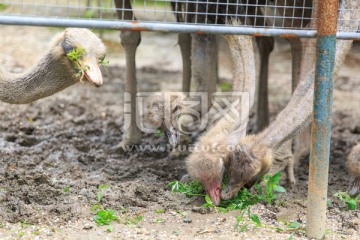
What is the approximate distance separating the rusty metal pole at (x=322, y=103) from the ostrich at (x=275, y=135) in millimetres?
465

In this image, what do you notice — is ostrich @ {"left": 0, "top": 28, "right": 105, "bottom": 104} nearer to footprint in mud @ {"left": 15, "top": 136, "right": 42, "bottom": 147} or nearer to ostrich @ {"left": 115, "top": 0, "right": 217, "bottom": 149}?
ostrich @ {"left": 115, "top": 0, "right": 217, "bottom": 149}

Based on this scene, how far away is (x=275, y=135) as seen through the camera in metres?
4.29

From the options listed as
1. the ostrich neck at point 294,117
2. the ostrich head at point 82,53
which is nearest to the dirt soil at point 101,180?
the ostrich neck at point 294,117

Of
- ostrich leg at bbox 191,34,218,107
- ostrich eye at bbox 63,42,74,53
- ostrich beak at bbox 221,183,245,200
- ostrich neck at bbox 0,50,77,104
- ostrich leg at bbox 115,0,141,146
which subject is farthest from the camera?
ostrich leg at bbox 115,0,141,146

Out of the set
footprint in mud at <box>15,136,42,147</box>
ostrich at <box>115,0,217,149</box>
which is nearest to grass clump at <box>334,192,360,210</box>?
ostrich at <box>115,0,217,149</box>

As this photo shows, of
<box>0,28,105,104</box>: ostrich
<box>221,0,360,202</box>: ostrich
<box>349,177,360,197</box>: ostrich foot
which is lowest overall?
<box>349,177,360,197</box>: ostrich foot

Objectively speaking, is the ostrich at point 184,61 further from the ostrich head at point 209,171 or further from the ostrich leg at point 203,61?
the ostrich head at point 209,171

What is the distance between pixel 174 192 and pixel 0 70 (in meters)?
1.47

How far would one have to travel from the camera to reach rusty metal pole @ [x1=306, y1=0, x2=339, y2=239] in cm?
359

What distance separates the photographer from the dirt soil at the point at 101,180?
389 centimetres

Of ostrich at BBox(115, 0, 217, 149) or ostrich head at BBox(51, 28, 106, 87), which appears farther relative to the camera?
ostrich at BBox(115, 0, 217, 149)

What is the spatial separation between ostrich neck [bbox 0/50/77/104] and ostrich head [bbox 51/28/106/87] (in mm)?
62

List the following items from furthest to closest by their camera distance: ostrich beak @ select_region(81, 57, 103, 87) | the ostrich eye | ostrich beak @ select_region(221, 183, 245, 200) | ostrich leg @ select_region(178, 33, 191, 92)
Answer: ostrich leg @ select_region(178, 33, 191, 92)
ostrich beak @ select_region(221, 183, 245, 200)
the ostrich eye
ostrich beak @ select_region(81, 57, 103, 87)

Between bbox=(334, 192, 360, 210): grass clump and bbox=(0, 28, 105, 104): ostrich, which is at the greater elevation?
bbox=(0, 28, 105, 104): ostrich
